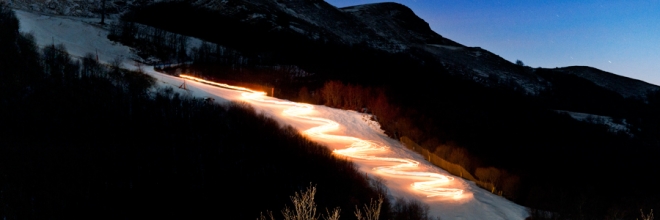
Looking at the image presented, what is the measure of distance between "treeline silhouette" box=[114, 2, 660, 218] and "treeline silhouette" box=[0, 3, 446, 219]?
34.3ft

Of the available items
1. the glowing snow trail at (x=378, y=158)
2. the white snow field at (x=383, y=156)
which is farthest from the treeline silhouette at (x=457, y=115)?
the glowing snow trail at (x=378, y=158)

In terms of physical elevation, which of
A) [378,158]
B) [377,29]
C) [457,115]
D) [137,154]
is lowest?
[137,154]

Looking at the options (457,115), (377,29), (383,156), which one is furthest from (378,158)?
(377,29)

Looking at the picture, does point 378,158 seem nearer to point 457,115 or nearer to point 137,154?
point 137,154

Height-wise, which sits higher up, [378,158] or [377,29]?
[377,29]

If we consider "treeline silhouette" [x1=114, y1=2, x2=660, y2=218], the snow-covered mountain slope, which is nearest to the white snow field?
"treeline silhouette" [x1=114, y1=2, x2=660, y2=218]

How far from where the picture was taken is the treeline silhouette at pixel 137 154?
15.4 m

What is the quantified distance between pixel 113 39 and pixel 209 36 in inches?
563

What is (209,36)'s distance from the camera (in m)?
56.4

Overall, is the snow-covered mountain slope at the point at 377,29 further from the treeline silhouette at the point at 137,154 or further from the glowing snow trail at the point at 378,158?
the glowing snow trail at the point at 378,158

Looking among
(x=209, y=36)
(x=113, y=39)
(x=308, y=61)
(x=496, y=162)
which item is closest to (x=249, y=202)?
(x=496, y=162)

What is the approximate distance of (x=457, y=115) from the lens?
43250 mm

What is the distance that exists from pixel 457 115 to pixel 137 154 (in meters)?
31.6

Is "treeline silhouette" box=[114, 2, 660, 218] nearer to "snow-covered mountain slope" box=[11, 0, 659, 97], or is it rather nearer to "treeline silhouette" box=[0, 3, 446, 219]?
"snow-covered mountain slope" box=[11, 0, 659, 97]
